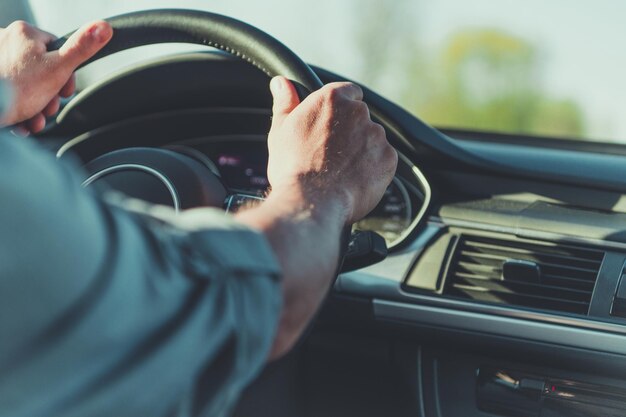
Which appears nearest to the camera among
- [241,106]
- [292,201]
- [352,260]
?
[292,201]

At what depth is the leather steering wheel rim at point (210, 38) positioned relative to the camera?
144cm

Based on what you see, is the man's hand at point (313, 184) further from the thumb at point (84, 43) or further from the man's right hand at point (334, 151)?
the thumb at point (84, 43)

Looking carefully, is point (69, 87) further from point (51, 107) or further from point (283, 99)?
point (283, 99)

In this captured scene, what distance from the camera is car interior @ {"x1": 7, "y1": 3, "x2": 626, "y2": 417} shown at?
5.41 ft

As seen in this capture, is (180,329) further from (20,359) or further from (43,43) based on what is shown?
(43,43)

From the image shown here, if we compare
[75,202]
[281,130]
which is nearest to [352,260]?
[281,130]

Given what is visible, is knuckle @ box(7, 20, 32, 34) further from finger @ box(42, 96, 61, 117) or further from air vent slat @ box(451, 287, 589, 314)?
air vent slat @ box(451, 287, 589, 314)

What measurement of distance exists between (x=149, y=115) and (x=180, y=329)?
143 cm

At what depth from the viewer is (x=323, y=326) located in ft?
6.24

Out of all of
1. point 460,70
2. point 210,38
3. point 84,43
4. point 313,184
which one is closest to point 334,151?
point 313,184

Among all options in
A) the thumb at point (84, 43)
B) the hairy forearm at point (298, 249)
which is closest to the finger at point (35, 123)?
the thumb at point (84, 43)

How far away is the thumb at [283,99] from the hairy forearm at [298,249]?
32 centimetres

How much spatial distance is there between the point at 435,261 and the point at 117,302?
3.88 ft

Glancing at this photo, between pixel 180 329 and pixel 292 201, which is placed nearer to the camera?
pixel 180 329
